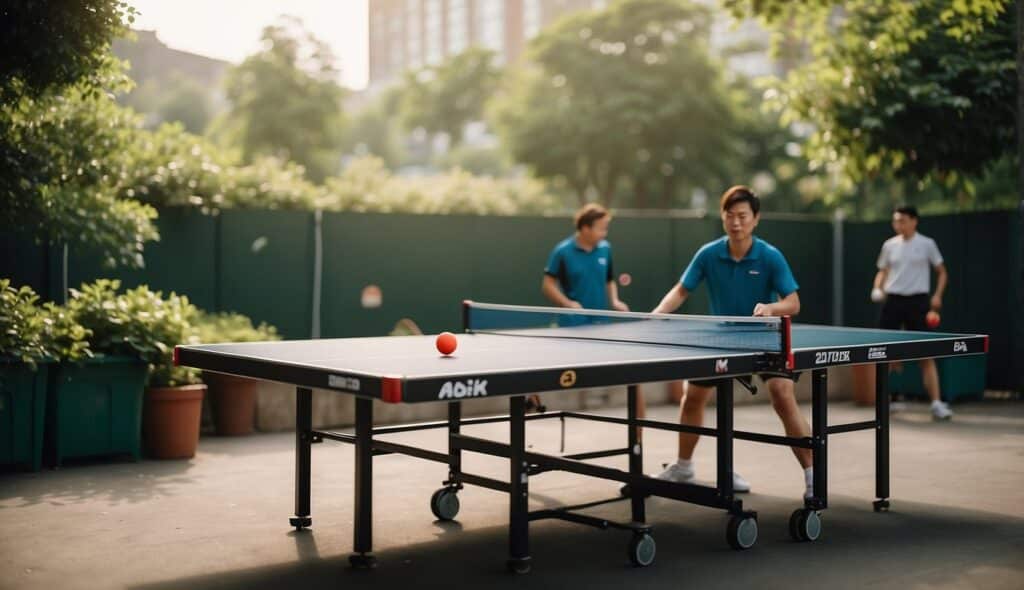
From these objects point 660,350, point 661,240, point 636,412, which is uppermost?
point 661,240

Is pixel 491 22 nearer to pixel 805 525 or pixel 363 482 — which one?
pixel 805 525

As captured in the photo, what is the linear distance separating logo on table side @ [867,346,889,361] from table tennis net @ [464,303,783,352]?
65cm

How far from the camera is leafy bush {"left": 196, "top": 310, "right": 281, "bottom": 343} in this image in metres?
10.6

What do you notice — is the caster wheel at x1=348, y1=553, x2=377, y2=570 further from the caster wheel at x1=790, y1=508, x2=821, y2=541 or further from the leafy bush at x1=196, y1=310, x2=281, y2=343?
the leafy bush at x1=196, y1=310, x2=281, y2=343

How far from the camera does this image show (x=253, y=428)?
1110cm

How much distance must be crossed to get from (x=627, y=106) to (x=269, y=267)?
37525 millimetres

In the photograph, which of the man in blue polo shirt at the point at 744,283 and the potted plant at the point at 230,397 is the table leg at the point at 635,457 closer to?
the man in blue polo shirt at the point at 744,283

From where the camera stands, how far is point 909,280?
12281mm

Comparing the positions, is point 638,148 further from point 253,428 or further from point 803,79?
point 253,428

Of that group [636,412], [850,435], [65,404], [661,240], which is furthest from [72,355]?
[661,240]

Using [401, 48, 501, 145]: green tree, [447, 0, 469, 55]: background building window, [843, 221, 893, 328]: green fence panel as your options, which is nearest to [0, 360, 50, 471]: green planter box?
[843, 221, 893, 328]: green fence panel

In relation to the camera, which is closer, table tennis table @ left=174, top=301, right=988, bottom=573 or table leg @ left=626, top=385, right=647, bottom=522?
table tennis table @ left=174, top=301, right=988, bottom=573

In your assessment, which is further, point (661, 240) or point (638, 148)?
point (638, 148)

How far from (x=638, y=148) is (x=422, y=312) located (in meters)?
36.4
